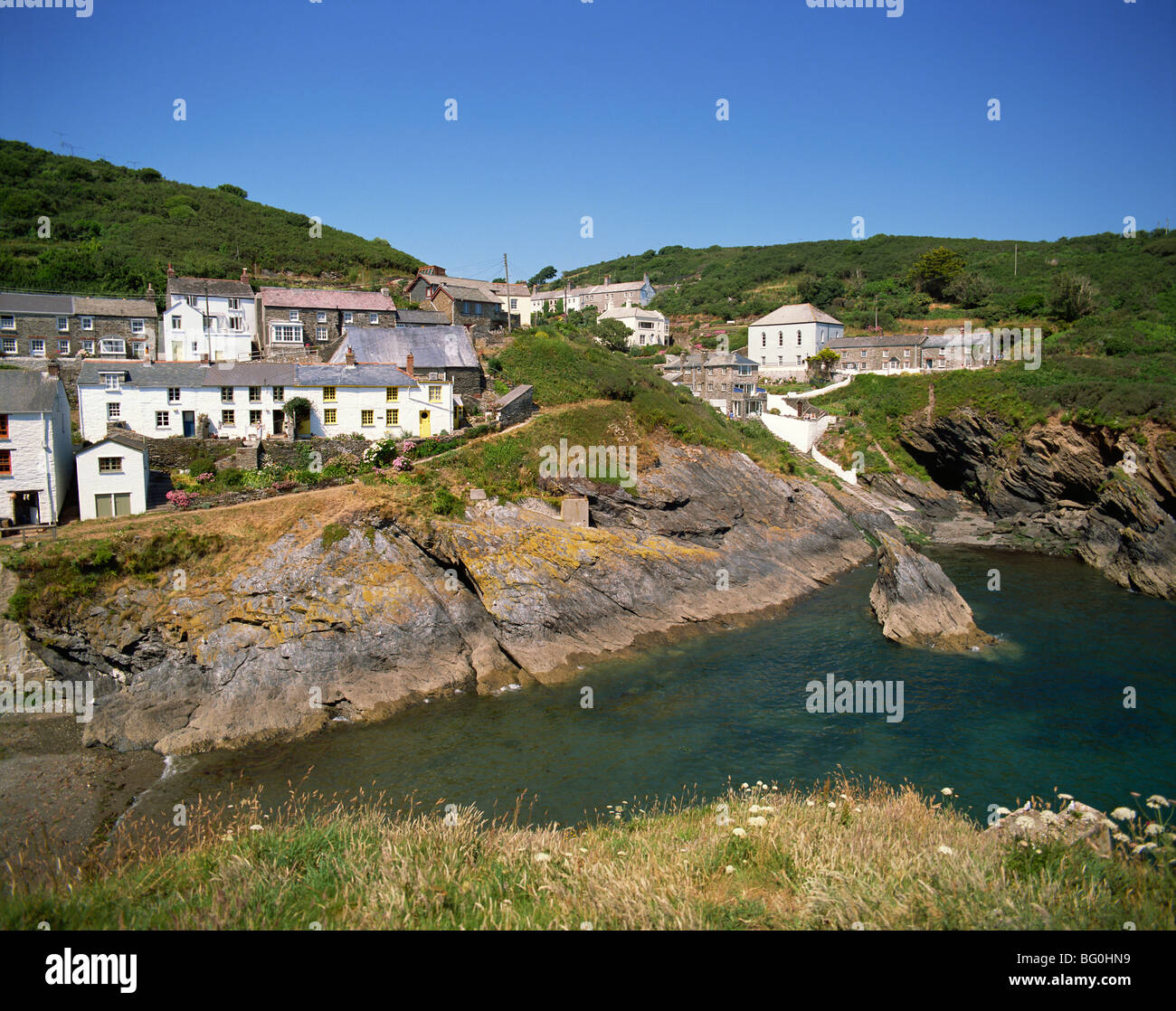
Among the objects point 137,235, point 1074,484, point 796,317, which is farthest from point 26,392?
point 796,317

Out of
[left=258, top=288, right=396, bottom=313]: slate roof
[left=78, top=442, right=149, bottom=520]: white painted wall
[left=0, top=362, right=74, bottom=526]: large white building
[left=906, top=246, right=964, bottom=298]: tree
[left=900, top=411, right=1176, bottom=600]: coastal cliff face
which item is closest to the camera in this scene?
[left=0, top=362, right=74, bottom=526]: large white building

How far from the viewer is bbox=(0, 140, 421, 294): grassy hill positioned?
6209cm

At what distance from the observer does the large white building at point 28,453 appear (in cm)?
3052

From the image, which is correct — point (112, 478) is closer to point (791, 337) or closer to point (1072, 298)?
point (791, 337)

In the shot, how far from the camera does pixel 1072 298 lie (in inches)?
2876

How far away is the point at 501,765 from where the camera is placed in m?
21.7

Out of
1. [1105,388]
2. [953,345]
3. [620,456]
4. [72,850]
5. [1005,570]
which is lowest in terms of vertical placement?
[72,850]

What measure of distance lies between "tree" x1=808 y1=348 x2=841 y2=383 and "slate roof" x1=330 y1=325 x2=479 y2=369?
133ft

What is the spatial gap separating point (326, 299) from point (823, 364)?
162 ft

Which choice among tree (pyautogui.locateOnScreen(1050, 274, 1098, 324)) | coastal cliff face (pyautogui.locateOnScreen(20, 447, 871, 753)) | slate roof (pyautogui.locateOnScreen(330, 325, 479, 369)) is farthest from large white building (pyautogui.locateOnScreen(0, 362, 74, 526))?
tree (pyautogui.locateOnScreen(1050, 274, 1098, 324))

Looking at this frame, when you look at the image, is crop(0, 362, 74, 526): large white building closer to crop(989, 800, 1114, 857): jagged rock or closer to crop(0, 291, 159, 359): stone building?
crop(0, 291, 159, 359): stone building

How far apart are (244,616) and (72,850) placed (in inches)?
383
